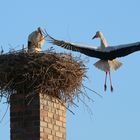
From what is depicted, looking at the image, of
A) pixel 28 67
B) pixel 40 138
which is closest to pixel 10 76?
pixel 28 67

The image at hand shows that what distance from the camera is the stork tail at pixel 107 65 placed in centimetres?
1508

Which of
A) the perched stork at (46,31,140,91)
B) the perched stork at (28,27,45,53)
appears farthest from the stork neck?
the perched stork at (28,27,45,53)

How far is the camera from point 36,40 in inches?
626

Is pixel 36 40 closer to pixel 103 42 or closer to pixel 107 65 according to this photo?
pixel 103 42

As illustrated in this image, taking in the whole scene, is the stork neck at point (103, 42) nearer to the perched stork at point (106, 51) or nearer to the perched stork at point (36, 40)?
the perched stork at point (106, 51)

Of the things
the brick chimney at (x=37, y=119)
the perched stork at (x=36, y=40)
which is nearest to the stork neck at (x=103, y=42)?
the perched stork at (x=36, y=40)

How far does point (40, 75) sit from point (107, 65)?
2.15 m

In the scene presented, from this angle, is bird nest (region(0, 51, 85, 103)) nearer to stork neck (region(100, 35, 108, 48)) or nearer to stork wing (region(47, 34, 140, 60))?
stork wing (region(47, 34, 140, 60))

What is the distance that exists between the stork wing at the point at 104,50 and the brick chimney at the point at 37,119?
5.74 feet

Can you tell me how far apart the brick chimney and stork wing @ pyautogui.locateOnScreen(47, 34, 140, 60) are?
1.75 meters

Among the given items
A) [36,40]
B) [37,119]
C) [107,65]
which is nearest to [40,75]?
[37,119]

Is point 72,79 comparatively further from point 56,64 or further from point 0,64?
point 0,64

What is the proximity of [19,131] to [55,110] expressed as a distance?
82cm

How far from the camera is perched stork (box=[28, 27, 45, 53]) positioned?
50.8 ft
